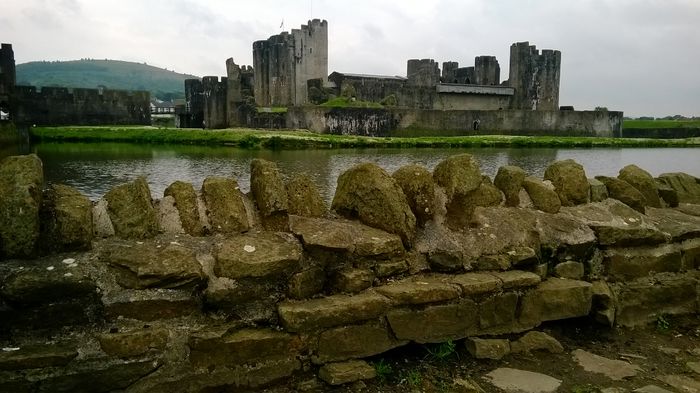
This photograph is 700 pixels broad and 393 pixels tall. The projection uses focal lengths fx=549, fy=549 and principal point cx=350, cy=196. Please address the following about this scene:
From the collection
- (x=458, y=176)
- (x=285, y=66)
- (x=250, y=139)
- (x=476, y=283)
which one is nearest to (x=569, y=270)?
(x=476, y=283)

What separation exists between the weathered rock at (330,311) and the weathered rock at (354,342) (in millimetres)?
58

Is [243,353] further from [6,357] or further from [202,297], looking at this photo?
[6,357]

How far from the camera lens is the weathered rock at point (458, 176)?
4.42 m

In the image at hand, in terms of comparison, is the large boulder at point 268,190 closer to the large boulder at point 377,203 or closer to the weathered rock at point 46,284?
the large boulder at point 377,203

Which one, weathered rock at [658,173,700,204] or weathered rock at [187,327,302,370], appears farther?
weathered rock at [658,173,700,204]

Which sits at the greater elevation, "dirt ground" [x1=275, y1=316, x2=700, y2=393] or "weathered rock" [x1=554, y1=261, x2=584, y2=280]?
"weathered rock" [x1=554, y1=261, x2=584, y2=280]

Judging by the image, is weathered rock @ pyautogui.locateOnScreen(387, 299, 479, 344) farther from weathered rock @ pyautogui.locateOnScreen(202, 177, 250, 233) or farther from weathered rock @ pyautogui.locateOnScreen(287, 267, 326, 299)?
weathered rock @ pyautogui.locateOnScreen(202, 177, 250, 233)

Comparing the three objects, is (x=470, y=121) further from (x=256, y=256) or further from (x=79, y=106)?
(x=256, y=256)

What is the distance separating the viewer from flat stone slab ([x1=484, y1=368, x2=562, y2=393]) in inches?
136

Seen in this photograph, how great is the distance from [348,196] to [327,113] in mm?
36924

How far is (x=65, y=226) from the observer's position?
10.6 feet

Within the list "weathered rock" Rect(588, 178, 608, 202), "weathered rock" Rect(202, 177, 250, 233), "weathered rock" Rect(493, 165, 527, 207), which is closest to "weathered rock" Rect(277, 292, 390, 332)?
"weathered rock" Rect(202, 177, 250, 233)

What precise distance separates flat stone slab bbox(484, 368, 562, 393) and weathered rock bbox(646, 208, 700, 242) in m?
2.11

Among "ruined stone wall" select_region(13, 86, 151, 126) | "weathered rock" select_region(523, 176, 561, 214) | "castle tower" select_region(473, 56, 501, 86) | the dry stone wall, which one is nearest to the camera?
the dry stone wall
